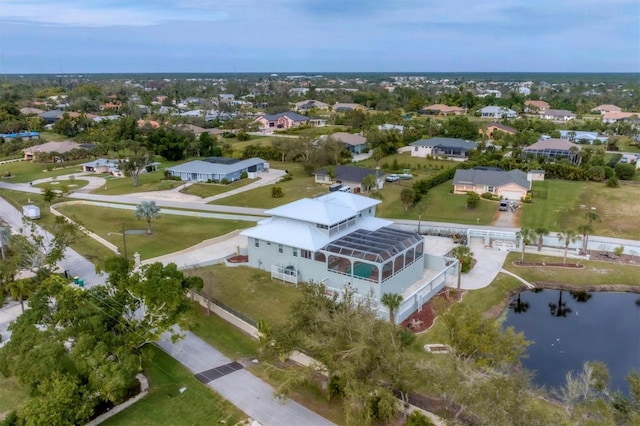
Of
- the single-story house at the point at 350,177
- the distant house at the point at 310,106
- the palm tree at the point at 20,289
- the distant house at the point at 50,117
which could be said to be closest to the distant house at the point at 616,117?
the distant house at the point at 310,106

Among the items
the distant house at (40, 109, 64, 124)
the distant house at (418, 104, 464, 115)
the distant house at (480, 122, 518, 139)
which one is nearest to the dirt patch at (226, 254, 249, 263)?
the distant house at (480, 122, 518, 139)

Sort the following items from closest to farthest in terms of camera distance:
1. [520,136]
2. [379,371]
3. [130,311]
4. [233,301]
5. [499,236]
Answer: [379,371] < [130,311] < [233,301] < [499,236] < [520,136]

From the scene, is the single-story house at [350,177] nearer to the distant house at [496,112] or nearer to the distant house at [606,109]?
the distant house at [496,112]

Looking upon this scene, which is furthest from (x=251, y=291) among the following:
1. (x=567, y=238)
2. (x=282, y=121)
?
(x=282, y=121)

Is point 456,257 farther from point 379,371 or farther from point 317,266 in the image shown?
point 379,371

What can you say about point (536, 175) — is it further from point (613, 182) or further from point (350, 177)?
point (350, 177)

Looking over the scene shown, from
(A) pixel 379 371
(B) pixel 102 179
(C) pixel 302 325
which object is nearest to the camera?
(A) pixel 379 371

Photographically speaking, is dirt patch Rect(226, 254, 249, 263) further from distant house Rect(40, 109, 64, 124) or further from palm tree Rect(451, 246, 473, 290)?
distant house Rect(40, 109, 64, 124)

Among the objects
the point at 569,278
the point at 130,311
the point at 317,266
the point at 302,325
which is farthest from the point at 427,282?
the point at 130,311
